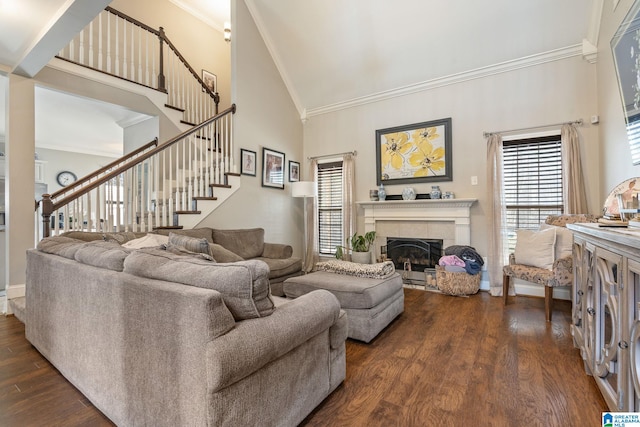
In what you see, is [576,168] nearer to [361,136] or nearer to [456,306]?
[456,306]

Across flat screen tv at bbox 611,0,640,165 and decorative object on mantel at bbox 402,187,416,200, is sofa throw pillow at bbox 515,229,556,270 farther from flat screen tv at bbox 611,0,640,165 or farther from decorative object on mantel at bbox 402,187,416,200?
decorative object on mantel at bbox 402,187,416,200

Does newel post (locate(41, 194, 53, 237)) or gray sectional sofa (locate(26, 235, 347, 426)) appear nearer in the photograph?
gray sectional sofa (locate(26, 235, 347, 426))

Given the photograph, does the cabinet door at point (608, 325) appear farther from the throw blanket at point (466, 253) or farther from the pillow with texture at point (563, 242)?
the throw blanket at point (466, 253)

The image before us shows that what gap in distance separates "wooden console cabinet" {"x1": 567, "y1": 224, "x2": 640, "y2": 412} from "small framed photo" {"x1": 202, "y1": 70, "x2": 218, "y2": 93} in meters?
6.19

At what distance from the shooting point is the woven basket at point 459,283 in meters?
3.78

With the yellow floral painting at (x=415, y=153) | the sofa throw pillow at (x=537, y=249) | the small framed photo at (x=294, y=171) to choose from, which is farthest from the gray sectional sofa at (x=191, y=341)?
the small framed photo at (x=294, y=171)

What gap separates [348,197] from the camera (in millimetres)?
5074

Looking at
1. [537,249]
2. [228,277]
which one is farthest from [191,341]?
[537,249]

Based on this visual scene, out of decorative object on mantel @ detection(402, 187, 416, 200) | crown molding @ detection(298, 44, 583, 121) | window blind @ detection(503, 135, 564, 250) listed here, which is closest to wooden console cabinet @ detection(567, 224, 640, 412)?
window blind @ detection(503, 135, 564, 250)

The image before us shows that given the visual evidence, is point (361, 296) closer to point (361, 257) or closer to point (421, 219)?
point (361, 257)

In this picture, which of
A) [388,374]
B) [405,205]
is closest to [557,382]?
[388,374]

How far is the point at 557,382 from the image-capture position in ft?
6.00

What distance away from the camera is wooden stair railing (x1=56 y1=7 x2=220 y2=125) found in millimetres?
3891

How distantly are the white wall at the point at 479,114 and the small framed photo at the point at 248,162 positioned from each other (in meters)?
1.56
